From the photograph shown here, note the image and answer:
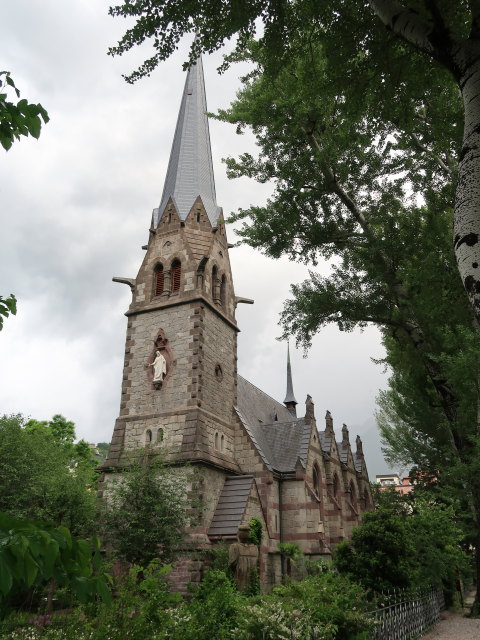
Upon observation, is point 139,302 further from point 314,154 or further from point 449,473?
point 449,473

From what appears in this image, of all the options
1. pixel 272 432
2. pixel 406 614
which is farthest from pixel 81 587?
pixel 272 432

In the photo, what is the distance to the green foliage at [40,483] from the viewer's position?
1938 centimetres

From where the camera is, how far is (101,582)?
8.39 feet

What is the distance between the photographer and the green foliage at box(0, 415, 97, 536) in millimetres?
19375

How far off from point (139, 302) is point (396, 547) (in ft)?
50.0

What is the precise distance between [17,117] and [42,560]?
274cm

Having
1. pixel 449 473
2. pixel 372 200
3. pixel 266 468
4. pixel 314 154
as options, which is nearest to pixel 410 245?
pixel 372 200

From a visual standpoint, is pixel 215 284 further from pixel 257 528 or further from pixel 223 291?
pixel 257 528

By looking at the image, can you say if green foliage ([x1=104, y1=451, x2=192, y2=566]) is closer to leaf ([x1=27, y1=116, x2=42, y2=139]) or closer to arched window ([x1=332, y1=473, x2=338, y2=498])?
arched window ([x1=332, y1=473, x2=338, y2=498])

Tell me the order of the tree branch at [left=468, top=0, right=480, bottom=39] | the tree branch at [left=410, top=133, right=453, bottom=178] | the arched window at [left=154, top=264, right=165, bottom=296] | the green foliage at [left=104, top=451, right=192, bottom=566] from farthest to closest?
1. the arched window at [left=154, top=264, right=165, bottom=296]
2. the green foliage at [left=104, top=451, right=192, bottom=566]
3. the tree branch at [left=410, top=133, right=453, bottom=178]
4. the tree branch at [left=468, top=0, right=480, bottom=39]

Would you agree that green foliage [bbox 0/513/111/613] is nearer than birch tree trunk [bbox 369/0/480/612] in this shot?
Yes

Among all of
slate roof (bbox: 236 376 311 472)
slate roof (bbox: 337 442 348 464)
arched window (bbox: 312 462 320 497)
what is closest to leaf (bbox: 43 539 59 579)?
slate roof (bbox: 236 376 311 472)

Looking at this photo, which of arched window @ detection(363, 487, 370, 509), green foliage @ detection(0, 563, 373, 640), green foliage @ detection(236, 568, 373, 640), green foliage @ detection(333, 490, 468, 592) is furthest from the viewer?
arched window @ detection(363, 487, 370, 509)

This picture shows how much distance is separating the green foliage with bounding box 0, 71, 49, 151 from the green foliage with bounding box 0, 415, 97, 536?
57.2 ft
